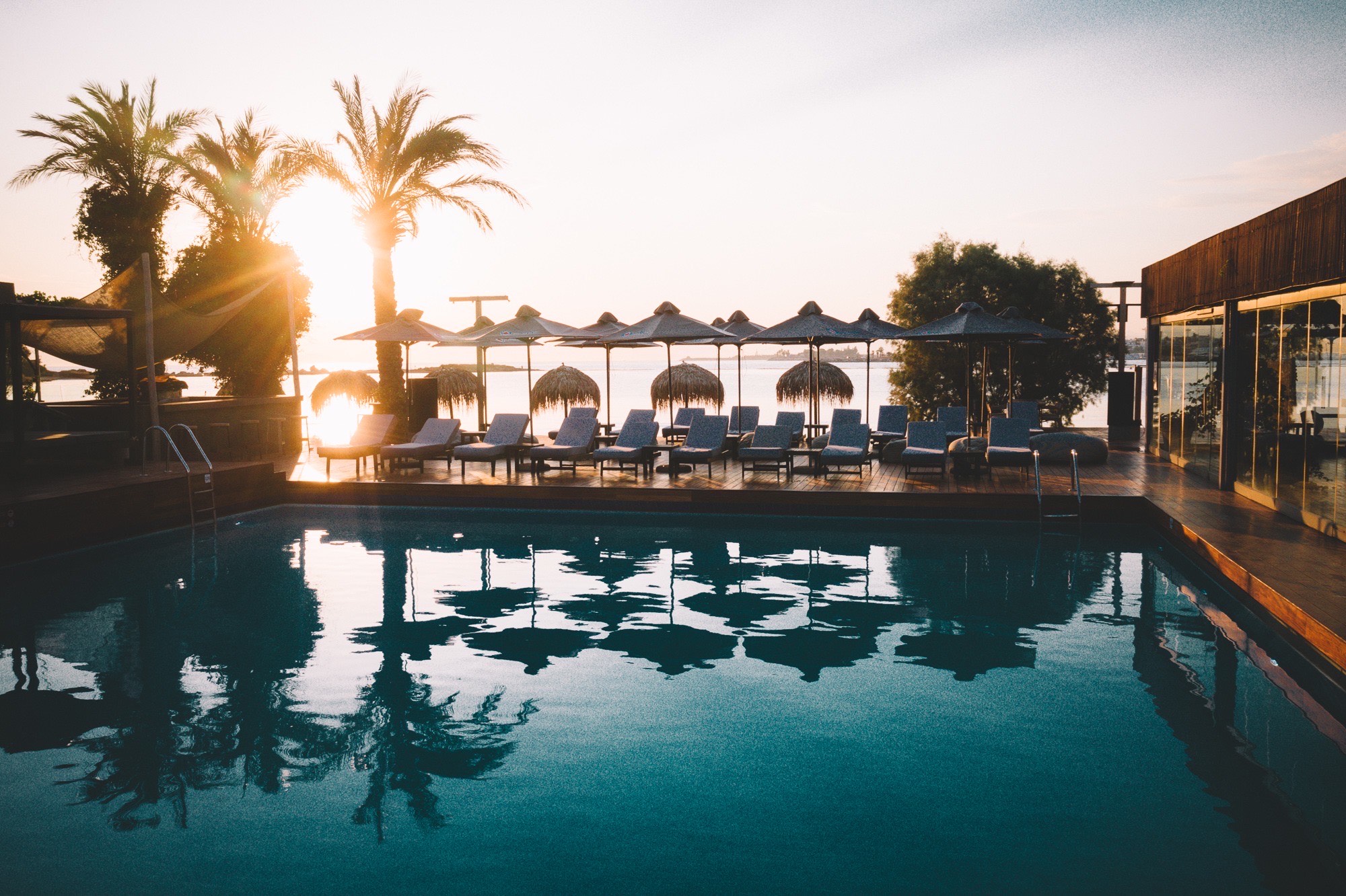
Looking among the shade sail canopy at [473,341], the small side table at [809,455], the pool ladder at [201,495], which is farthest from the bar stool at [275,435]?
the small side table at [809,455]

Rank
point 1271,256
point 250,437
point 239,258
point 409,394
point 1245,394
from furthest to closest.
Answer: point 239,258, point 409,394, point 250,437, point 1245,394, point 1271,256

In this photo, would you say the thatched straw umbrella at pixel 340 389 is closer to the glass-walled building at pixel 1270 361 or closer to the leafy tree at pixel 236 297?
the leafy tree at pixel 236 297

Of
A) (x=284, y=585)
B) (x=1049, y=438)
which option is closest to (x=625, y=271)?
(x=1049, y=438)

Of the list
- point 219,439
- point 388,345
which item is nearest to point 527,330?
point 388,345

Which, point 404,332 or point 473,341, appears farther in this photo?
point 473,341

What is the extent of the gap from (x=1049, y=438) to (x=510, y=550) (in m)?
8.54

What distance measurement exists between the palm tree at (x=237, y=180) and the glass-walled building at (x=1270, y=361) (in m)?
18.4

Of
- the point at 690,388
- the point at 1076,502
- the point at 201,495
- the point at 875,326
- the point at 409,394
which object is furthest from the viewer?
the point at 690,388

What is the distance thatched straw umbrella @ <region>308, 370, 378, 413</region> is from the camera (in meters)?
26.1

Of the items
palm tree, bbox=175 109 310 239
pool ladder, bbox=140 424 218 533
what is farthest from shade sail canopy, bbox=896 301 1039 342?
palm tree, bbox=175 109 310 239

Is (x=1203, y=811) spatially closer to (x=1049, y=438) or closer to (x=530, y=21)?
(x=1049, y=438)

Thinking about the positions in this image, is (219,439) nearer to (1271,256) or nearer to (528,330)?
(528,330)

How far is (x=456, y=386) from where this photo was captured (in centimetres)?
2398

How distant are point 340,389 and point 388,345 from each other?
9752 mm
